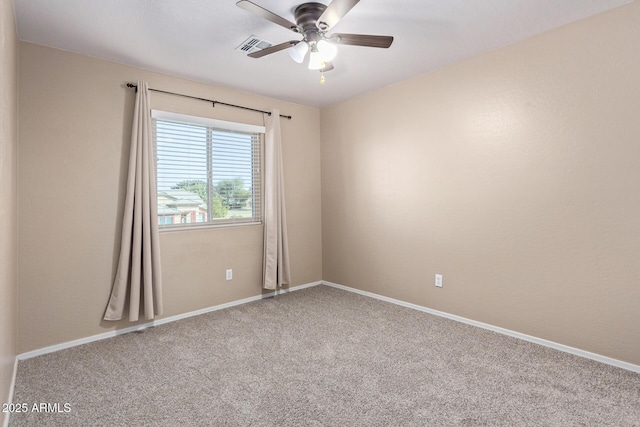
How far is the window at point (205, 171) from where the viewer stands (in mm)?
3367

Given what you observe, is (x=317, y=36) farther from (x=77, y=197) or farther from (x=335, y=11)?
(x=77, y=197)

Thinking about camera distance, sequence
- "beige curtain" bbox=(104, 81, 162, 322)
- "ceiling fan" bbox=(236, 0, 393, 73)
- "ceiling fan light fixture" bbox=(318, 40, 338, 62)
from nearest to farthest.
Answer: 1. "ceiling fan" bbox=(236, 0, 393, 73)
2. "ceiling fan light fixture" bbox=(318, 40, 338, 62)
3. "beige curtain" bbox=(104, 81, 162, 322)

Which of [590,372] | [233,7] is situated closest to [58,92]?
[233,7]

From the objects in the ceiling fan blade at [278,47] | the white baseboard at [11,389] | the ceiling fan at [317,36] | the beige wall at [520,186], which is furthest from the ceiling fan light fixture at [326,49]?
the white baseboard at [11,389]

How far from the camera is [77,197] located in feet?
9.25

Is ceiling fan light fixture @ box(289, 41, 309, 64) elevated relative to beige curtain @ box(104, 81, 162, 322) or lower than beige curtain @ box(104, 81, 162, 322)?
elevated

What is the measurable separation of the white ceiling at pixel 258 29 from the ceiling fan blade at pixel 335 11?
0.88ft

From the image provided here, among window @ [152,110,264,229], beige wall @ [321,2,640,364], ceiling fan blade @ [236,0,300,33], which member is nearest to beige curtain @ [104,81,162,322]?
window @ [152,110,264,229]

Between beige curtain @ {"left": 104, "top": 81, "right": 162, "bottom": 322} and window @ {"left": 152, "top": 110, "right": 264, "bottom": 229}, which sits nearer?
beige curtain @ {"left": 104, "top": 81, "right": 162, "bottom": 322}

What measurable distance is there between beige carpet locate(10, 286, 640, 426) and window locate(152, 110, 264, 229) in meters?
1.17

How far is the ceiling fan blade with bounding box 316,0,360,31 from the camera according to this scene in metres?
1.80

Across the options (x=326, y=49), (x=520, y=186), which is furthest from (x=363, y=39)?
(x=520, y=186)

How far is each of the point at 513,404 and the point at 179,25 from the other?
321 cm

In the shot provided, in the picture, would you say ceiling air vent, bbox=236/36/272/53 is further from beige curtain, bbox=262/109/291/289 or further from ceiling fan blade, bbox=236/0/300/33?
beige curtain, bbox=262/109/291/289
